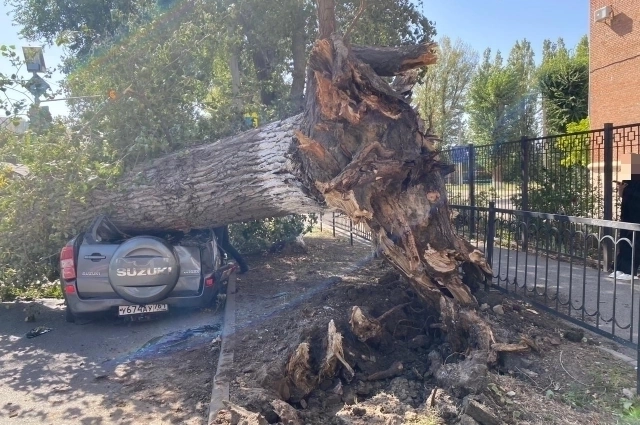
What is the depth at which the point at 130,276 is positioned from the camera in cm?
608

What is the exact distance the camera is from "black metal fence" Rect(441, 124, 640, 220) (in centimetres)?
791

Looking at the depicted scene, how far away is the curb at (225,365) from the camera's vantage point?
384 cm

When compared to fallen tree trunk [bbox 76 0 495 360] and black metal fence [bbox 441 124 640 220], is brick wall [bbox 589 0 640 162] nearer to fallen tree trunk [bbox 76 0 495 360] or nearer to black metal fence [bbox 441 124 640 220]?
black metal fence [bbox 441 124 640 220]

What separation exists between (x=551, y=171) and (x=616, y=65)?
37.0 ft

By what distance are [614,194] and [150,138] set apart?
693 centimetres

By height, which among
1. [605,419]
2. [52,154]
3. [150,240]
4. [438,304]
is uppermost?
[52,154]

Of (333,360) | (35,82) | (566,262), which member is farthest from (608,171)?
(35,82)

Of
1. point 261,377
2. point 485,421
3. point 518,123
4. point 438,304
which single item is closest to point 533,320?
point 438,304

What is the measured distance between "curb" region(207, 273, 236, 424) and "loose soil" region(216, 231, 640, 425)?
88 mm

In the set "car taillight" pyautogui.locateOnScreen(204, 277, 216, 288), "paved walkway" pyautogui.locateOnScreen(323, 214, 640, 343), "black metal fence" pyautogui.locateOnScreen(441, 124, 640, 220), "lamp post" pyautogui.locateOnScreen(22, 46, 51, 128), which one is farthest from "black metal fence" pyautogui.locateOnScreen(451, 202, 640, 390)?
"lamp post" pyautogui.locateOnScreen(22, 46, 51, 128)

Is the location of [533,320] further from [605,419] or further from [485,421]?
[485,421]

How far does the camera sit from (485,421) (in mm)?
3146

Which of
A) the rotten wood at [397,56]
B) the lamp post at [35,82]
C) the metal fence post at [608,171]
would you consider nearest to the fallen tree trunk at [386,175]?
the rotten wood at [397,56]

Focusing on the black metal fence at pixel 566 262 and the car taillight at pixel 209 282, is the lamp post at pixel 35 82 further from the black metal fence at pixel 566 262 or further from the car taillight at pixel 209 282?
the black metal fence at pixel 566 262
